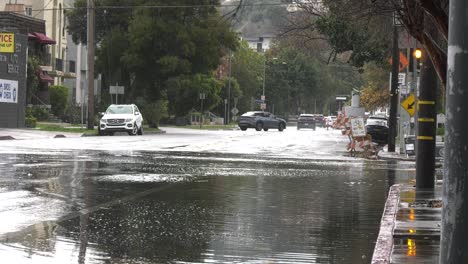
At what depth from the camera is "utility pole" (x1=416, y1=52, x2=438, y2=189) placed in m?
14.4

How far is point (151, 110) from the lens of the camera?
2338 inches

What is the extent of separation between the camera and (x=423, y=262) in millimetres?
8117

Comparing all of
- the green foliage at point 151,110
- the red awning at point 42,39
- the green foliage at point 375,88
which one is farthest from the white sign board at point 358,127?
the red awning at point 42,39

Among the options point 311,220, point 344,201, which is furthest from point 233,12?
point 344,201

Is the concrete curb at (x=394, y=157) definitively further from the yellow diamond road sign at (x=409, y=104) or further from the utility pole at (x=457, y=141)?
the utility pole at (x=457, y=141)

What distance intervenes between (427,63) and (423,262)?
695 centimetres

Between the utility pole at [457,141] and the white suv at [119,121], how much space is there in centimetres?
3871

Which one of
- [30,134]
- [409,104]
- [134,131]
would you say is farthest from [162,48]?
[409,104]

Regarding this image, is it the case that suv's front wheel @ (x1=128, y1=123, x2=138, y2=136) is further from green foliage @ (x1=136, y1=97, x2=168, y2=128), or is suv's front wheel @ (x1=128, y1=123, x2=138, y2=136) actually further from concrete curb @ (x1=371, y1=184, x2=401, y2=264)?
concrete curb @ (x1=371, y1=184, x2=401, y2=264)

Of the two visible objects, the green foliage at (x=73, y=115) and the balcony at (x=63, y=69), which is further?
the balcony at (x=63, y=69)

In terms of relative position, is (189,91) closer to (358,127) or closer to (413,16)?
(358,127)

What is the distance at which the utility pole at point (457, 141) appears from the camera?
5293 millimetres

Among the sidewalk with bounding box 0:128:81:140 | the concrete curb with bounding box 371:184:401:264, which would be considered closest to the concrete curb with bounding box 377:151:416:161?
the concrete curb with bounding box 371:184:401:264

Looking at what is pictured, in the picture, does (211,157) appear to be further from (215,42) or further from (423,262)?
(215,42)
